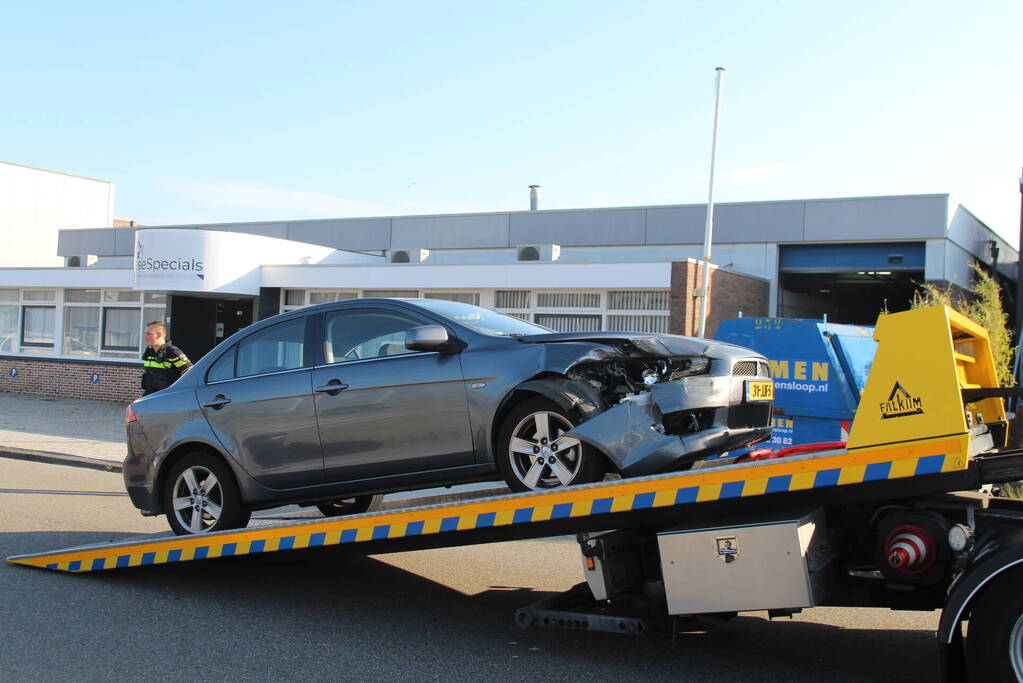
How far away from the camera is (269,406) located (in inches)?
254

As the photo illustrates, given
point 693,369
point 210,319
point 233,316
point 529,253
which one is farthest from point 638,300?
point 693,369

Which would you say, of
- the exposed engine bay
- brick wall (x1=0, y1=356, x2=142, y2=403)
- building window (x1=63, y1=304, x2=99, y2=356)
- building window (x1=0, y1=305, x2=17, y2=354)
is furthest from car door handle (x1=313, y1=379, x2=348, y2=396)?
building window (x1=0, y1=305, x2=17, y2=354)

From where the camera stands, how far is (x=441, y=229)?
104 feet

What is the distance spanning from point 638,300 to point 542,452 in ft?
43.7

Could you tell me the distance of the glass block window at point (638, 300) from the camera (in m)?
18.2

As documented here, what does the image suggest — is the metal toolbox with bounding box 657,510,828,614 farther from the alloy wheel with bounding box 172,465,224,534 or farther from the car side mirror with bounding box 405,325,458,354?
the alloy wheel with bounding box 172,465,224,534

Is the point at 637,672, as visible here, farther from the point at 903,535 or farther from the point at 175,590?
the point at 175,590

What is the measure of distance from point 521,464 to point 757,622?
77.4 inches

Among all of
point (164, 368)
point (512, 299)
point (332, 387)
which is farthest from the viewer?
point (512, 299)

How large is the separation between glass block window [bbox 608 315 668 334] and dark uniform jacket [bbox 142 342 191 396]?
953 cm

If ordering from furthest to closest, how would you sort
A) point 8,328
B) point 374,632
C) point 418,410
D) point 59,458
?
point 8,328 < point 59,458 < point 418,410 < point 374,632

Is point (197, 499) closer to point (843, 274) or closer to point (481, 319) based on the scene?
point (481, 319)

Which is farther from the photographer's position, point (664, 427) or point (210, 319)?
point (210, 319)

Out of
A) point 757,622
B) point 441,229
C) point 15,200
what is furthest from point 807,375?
point 15,200
